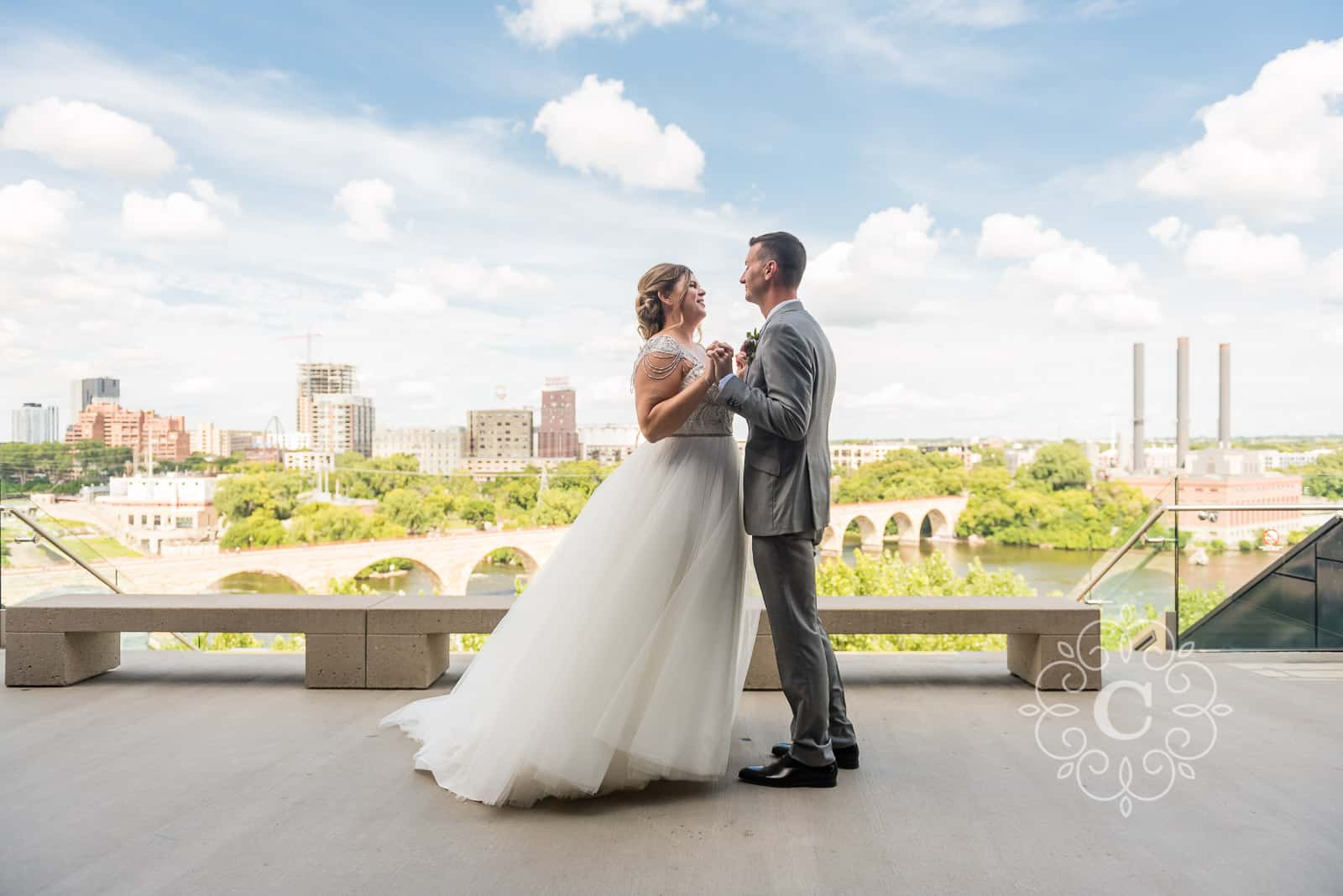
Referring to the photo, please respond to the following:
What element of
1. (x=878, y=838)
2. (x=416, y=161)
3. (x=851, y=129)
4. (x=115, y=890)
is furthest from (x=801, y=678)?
(x=416, y=161)

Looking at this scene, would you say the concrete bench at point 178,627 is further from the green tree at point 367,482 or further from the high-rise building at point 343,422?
the high-rise building at point 343,422

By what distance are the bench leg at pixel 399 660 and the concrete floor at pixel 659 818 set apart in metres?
0.35

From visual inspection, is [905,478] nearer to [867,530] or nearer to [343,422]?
[867,530]

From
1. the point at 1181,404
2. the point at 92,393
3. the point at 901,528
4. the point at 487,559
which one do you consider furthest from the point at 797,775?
the point at 92,393

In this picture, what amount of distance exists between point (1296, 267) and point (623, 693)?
105 meters

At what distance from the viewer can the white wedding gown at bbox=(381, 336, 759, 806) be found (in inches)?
110

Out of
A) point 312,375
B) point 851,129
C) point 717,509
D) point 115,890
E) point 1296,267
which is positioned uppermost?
point 851,129

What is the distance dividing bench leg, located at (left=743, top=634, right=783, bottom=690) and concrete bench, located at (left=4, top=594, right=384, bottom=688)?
183 cm

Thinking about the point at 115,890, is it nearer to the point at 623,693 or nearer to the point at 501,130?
the point at 623,693

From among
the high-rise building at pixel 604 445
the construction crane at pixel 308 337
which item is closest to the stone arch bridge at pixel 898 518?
the high-rise building at pixel 604 445

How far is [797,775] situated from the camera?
117 inches

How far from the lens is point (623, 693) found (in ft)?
9.16

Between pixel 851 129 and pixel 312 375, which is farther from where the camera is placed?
pixel 312 375

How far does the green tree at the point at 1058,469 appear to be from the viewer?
192 ft
